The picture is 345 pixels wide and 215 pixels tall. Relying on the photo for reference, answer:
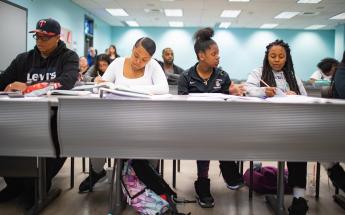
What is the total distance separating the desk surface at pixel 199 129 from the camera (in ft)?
4.25

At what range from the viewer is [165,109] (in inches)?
50.9

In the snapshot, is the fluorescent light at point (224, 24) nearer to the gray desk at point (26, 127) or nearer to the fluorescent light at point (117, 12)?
the fluorescent light at point (117, 12)

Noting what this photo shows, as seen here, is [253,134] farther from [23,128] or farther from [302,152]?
[23,128]

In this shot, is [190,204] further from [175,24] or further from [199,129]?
[175,24]

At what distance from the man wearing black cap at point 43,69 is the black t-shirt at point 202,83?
726 millimetres

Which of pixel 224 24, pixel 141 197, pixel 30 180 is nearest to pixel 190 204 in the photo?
pixel 141 197

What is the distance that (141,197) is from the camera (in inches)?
72.1

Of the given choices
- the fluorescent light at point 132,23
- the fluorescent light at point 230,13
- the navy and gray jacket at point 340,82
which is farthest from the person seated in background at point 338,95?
the fluorescent light at point 132,23

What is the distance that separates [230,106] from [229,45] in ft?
40.0

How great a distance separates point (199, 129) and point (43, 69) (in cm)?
138

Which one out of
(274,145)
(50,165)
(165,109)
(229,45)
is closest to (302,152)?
(274,145)

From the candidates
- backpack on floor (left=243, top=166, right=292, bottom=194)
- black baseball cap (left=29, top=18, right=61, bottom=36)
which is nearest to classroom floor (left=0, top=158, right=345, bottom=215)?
backpack on floor (left=243, top=166, right=292, bottom=194)

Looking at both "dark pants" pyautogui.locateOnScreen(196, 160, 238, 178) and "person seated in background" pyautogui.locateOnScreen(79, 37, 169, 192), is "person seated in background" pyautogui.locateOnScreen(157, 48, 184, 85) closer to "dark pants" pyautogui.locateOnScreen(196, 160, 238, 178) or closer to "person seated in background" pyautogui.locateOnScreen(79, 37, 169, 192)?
"person seated in background" pyautogui.locateOnScreen(79, 37, 169, 192)

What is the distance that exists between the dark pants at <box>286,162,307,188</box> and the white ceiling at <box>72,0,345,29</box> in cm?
691
